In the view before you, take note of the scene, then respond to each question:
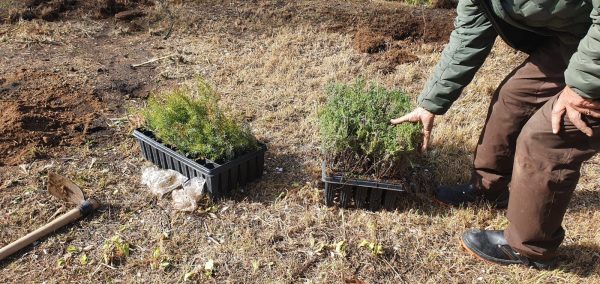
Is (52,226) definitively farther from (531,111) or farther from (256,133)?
(531,111)

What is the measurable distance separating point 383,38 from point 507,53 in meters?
1.39

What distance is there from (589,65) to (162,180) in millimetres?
2589

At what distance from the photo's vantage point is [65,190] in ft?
10.7

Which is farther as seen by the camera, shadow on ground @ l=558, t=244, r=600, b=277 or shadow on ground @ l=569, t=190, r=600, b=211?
shadow on ground @ l=569, t=190, r=600, b=211

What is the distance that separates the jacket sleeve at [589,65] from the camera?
1.92 m

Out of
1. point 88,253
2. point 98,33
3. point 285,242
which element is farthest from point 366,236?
point 98,33

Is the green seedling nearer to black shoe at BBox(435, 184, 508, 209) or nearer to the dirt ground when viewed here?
the dirt ground

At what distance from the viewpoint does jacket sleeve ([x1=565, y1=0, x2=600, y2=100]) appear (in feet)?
6.28

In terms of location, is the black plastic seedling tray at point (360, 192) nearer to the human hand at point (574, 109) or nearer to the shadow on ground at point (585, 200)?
the human hand at point (574, 109)

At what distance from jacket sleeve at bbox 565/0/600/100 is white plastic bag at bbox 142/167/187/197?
7.96 ft

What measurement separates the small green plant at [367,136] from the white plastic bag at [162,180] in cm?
107

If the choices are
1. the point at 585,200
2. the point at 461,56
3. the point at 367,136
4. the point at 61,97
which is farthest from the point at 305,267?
the point at 61,97

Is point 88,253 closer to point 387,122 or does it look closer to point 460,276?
point 387,122

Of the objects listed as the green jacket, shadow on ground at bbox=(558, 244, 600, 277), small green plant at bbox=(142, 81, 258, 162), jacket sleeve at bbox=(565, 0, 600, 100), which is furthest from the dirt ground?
jacket sleeve at bbox=(565, 0, 600, 100)
